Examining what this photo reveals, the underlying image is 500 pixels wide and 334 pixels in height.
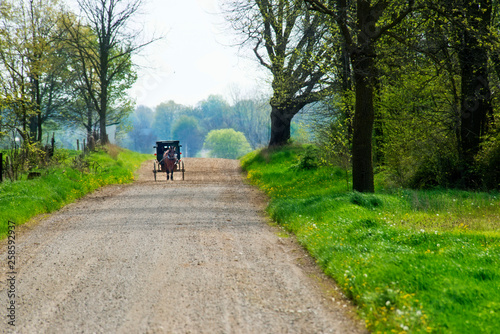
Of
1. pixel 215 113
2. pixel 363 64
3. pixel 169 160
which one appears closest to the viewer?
pixel 363 64

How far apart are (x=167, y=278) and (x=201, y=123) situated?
12956cm

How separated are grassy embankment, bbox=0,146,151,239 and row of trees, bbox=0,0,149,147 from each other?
2890mm

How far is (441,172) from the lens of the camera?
1327cm

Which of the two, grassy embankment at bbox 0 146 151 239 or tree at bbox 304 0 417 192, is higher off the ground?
tree at bbox 304 0 417 192

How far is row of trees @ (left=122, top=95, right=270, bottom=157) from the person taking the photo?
10938 cm

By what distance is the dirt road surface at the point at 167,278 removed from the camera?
15.3 feet

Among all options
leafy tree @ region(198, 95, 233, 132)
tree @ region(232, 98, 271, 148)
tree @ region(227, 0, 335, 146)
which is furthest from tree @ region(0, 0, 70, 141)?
leafy tree @ region(198, 95, 233, 132)

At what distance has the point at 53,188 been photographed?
13.8 meters

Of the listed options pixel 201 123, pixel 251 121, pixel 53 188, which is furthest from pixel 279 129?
pixel 201 123

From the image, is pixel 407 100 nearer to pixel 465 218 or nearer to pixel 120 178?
pixel 465 218

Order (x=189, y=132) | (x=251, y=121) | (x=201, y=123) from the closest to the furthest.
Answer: (x=251, y=121), (x=189, y=132), (x=201, y=123)

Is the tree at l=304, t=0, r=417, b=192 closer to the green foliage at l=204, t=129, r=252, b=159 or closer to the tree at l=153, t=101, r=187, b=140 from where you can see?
the green foliage at l=204, t=129, r=252, b=159

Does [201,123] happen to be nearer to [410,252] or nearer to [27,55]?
[27,55]

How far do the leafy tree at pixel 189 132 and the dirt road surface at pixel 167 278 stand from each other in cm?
11877
